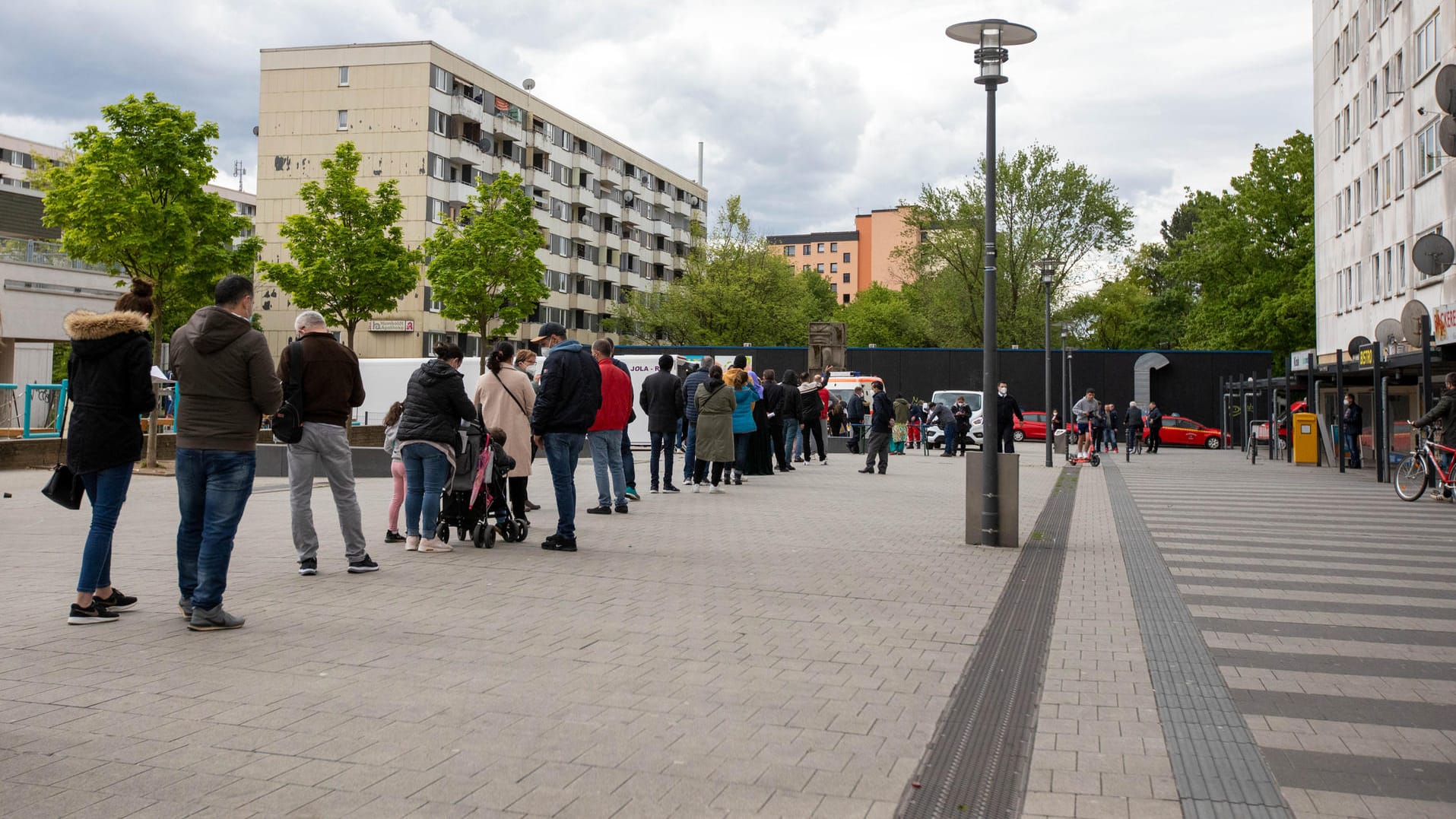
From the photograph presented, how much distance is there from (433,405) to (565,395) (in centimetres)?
126

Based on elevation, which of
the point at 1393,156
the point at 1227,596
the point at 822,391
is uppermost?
the point at 1393,156

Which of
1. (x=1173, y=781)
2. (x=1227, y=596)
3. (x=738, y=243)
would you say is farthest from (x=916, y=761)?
(x=738, y=243)

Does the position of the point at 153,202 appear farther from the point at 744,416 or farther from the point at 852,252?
the point at 852,252

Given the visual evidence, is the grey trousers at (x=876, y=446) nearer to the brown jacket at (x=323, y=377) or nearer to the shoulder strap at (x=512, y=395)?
the shoulder strap at (x=512, y=395)

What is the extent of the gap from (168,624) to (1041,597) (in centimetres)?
543

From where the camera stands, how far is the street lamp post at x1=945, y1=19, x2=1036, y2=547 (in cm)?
1102

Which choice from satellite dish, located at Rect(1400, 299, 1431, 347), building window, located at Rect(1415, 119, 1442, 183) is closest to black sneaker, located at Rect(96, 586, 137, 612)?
satellite dish, located at Rect(1400, 299, 1431, 347)

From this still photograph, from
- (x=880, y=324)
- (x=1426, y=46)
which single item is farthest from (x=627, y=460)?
(x=880, y=324)

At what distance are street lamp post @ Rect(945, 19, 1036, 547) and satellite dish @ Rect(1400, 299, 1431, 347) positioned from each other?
42.7 ft

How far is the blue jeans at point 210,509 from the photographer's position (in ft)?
21.0

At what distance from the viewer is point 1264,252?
56438 mm

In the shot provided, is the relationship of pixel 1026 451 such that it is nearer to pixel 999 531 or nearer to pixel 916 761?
pixel 999 531

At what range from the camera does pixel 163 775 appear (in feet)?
13.2

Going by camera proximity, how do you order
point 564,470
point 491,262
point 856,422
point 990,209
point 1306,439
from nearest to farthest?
point 564,470
point 990,209
point 1306,439
point 856,422
point 491,262
